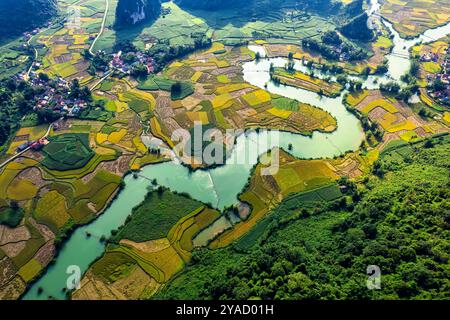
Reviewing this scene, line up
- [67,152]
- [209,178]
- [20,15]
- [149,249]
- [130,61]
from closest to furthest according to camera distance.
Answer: [149,249] → [209,178] → [67,152] → [130,61] → [20,15]

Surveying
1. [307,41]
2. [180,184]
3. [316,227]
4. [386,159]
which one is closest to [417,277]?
[316,227]

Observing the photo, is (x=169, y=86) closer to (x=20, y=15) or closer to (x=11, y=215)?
(x=11, y=215)


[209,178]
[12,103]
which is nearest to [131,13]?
[12,103]

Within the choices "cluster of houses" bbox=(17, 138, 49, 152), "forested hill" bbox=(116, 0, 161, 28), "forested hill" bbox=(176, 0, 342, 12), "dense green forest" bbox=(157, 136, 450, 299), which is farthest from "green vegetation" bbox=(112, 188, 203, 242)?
"forested hill" bbox=(176, 0, 342, 12)

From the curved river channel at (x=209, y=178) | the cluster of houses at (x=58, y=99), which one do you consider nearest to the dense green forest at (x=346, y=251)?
the curved river channel at (x=209, y=178)

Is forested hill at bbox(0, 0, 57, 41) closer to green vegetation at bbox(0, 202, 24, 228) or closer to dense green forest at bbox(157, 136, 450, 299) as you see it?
green vegetation at bbox(0, 202, 24, 228)

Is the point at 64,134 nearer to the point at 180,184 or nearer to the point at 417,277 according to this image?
the point at 180,184

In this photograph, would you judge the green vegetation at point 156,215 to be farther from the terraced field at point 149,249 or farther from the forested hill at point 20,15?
the forested hill at point 20,15
